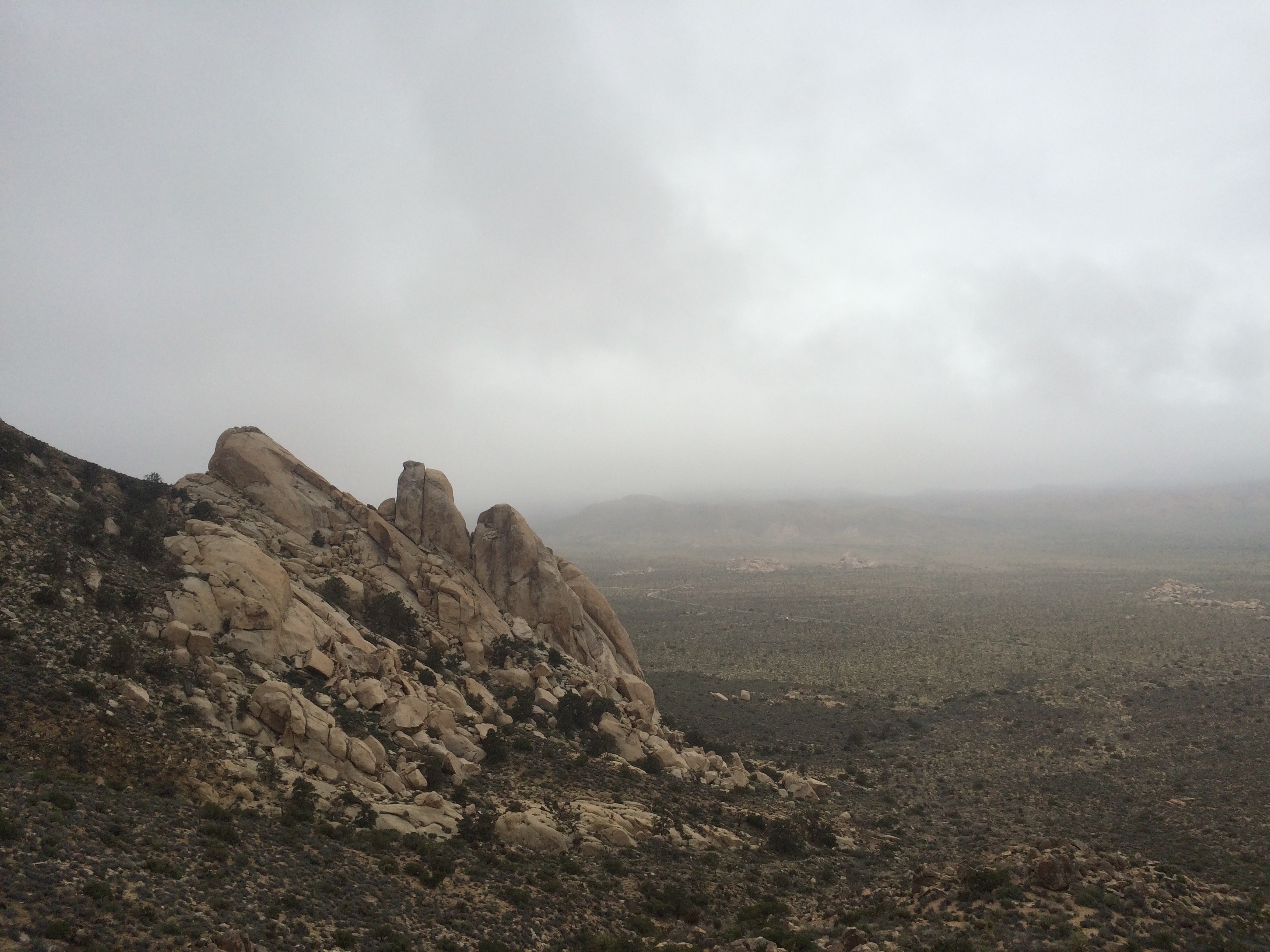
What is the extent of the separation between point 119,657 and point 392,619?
50.1 feet

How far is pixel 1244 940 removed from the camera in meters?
19.0

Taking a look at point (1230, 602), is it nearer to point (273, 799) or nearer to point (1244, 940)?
point (1244, 940)

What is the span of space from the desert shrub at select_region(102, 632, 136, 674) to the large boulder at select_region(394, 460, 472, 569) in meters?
22.3

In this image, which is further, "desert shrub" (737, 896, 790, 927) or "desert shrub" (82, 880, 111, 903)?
"desert shrub" (737, 896, 790, 927)

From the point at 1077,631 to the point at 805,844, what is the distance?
74.9 m

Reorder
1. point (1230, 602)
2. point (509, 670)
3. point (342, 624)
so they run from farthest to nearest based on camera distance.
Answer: point (1230, 602)
point (509, 670)
point (342, 624)

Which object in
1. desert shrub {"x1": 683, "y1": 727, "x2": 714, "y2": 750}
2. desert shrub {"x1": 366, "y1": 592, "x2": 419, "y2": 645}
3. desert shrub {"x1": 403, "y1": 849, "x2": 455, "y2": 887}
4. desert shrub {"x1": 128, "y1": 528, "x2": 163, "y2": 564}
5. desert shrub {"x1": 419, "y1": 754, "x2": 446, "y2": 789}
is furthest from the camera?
desert shrub {"x1": 683, "y1": 727, "x2": 714, "y2": 750}

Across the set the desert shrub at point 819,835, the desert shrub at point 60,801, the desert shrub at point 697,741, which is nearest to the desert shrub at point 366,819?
the desert shrub at point 60,801

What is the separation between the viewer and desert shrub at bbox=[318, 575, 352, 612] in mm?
35625

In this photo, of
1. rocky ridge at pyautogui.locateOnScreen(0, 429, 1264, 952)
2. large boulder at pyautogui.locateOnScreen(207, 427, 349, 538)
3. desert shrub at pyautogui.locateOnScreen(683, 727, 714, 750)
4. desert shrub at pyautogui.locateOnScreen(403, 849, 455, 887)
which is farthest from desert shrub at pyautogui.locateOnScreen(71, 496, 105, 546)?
desert shrub at pyautogui.locateOnScreen(683, 727, 714, 750)

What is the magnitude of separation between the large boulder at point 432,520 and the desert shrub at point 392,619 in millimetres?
8334

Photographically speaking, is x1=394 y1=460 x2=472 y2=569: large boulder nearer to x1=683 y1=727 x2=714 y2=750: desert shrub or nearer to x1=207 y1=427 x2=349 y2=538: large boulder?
x1=207 y1=427 x2=349 y2=538: large boulder

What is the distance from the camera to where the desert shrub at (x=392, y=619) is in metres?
36.4

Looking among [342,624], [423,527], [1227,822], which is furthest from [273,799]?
[1227,822]
